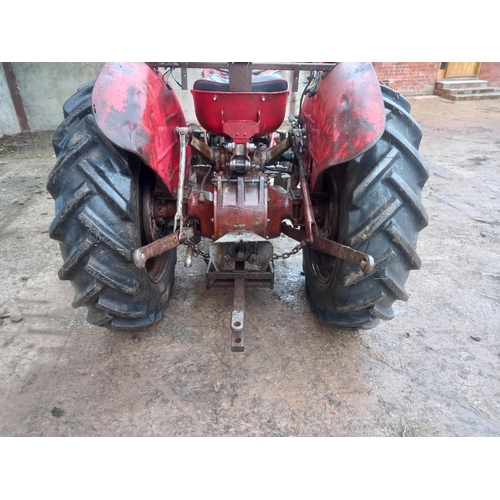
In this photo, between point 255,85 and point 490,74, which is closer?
point 255,85

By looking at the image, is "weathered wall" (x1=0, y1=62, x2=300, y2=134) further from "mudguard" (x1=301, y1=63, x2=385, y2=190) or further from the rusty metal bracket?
the rusty metal bracket

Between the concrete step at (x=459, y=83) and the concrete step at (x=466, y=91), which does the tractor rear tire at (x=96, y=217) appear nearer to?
the concrete step at (x=466, y=91)

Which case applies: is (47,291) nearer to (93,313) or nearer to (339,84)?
(93,313)

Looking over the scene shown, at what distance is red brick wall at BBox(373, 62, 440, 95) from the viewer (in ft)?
29.6

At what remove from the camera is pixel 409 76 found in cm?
928

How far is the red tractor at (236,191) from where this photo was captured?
1684 millimetres

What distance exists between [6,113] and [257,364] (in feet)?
21.3

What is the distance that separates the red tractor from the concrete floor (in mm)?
269

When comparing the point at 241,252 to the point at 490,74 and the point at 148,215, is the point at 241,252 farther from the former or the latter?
→ the point at 490,74

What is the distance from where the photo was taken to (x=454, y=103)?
8.96 m

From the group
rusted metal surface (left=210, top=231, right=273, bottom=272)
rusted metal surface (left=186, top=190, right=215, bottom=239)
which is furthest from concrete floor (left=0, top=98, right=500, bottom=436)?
rusted metal surface (left=186, top=190, right=215, bottom=239)

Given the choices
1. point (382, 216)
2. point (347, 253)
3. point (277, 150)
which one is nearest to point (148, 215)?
point (277, 150)

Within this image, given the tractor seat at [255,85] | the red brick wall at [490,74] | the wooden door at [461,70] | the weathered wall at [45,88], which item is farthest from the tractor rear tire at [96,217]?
the red brick wall at [490,74]

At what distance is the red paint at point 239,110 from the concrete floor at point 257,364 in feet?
3.63
